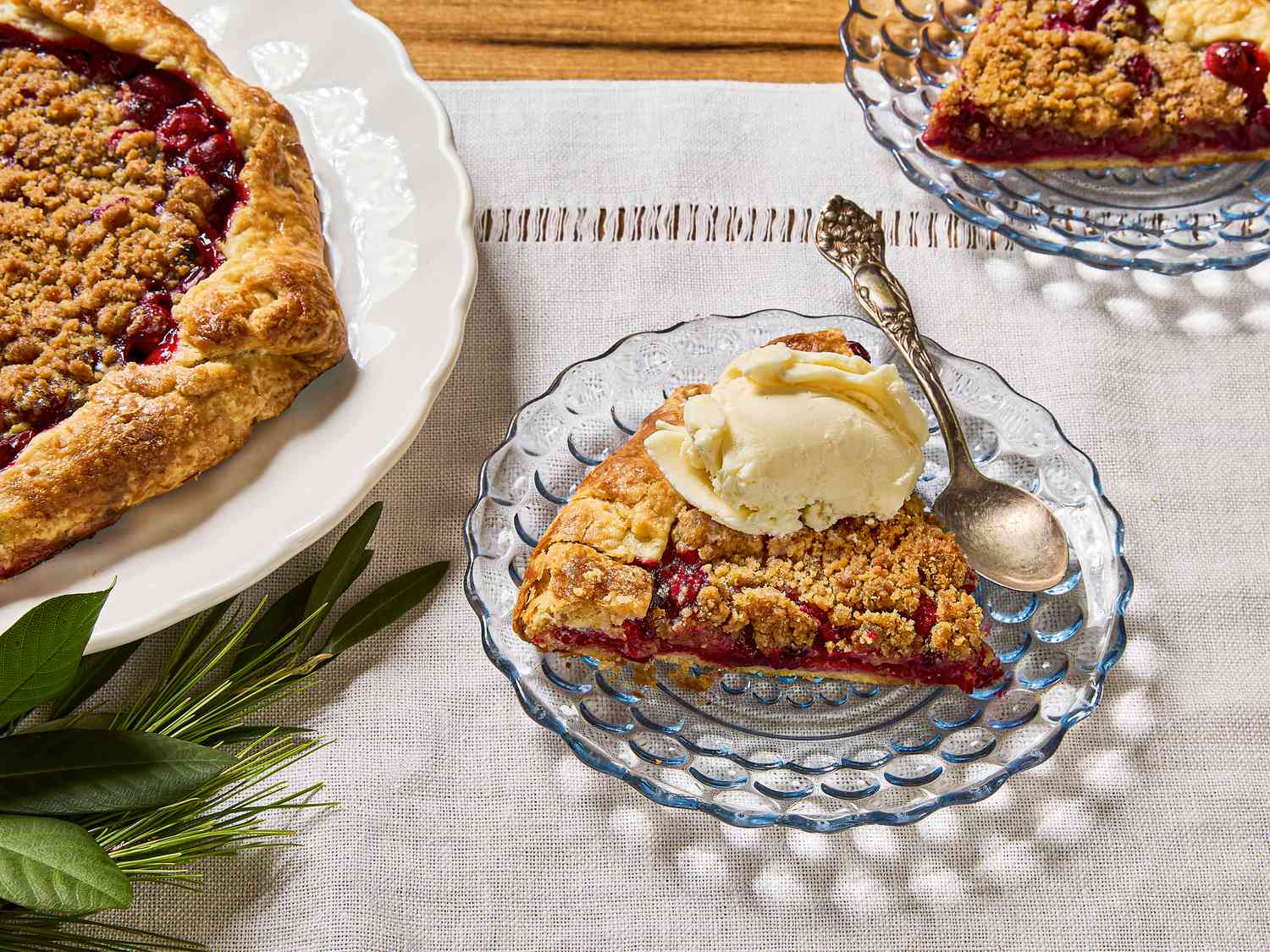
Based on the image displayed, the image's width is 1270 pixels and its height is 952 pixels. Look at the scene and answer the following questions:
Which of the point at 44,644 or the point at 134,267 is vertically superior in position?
the point at 134,267

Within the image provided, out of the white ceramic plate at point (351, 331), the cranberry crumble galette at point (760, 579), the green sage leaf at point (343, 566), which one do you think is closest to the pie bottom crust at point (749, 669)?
the cranberry crumble galette at point (760, 579)

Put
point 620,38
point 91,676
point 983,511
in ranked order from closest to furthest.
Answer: point 91,676, point 983,511, point 620,38

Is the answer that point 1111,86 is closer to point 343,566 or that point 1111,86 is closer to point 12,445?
point 343,566

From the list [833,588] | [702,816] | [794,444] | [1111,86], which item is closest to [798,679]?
[833,588]

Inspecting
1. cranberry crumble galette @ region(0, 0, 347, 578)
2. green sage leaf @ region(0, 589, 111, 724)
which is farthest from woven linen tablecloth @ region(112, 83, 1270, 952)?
green sage leaf @ region(0, 589, 111, 724)

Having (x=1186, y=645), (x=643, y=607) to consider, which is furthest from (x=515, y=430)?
(x=1186, y=645)

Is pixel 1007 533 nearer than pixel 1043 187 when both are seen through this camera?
Yes

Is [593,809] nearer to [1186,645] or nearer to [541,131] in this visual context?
[1186,645]

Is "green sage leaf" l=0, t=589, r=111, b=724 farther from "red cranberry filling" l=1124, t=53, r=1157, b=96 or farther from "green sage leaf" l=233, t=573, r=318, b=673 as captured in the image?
"red cranberry filling" l=1124, t=53, r=1157, b=96
